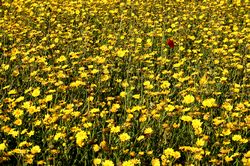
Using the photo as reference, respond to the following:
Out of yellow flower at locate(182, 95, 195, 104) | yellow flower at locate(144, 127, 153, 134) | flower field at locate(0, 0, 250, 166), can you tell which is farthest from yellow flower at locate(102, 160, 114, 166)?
yellow flower at locate(182, 95, 195, 104)

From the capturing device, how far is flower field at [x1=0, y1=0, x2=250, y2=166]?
9.59ft

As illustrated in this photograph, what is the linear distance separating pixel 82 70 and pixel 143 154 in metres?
1.79

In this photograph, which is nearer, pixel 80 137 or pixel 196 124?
pixel 80 137

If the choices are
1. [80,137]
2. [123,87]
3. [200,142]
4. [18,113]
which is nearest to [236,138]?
[200,142]

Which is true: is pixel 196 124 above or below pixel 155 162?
above

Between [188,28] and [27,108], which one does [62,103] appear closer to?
[27,108]

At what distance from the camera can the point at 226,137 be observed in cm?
312

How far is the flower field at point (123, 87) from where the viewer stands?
115 inches

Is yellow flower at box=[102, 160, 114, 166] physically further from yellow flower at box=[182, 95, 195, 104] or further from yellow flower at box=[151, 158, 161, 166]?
yellow flower at box=[182, 95, 195, 104]

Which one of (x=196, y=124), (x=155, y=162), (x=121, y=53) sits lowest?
(x=155, y=162)

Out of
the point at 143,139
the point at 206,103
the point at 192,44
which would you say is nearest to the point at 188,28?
the point at 192,44

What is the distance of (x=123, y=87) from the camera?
417 centimetres

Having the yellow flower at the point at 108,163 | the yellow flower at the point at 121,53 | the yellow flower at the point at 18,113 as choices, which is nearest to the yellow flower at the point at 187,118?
the yellow flower at the point at 108,163

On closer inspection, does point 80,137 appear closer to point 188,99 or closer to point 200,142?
point 200,142
